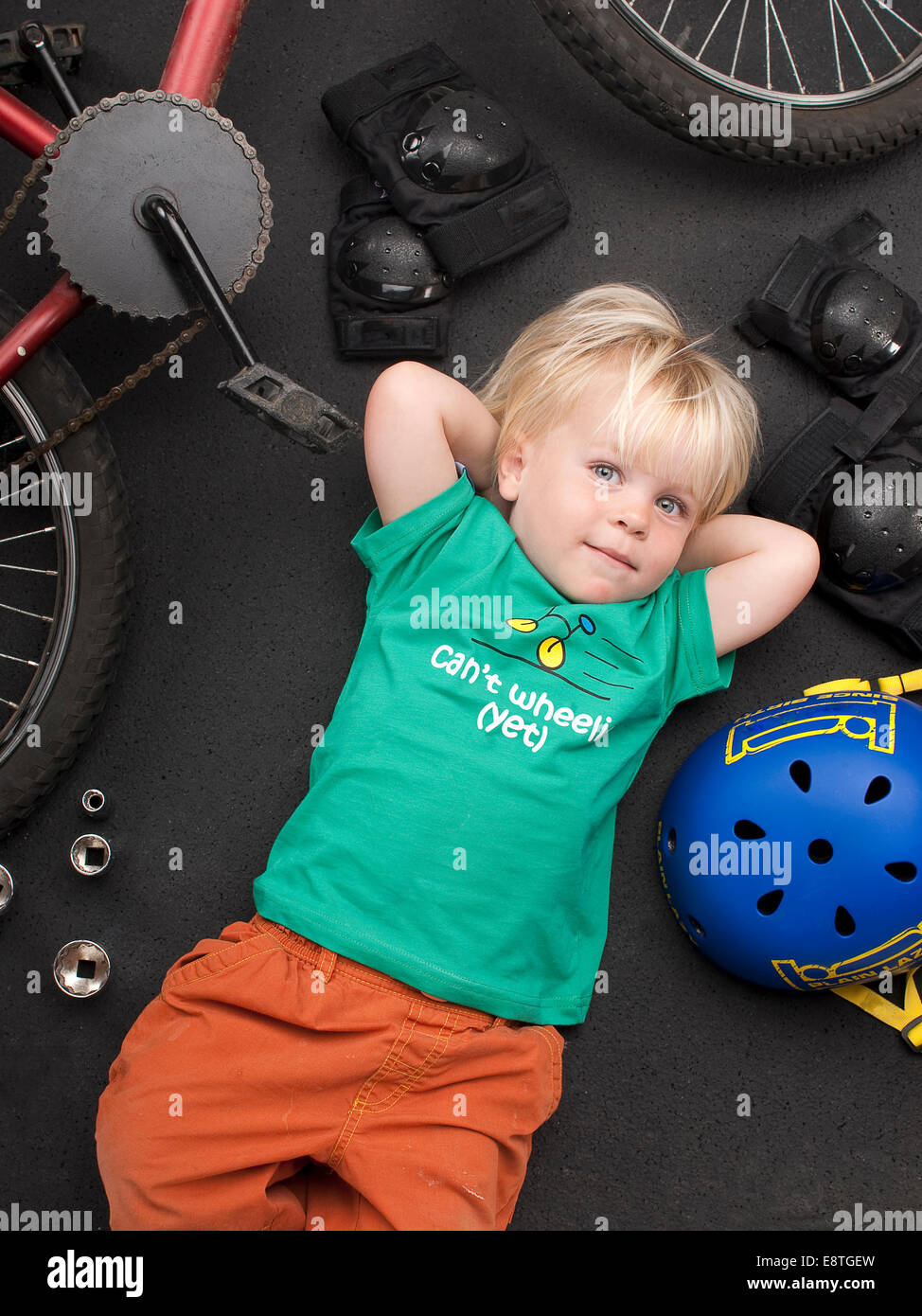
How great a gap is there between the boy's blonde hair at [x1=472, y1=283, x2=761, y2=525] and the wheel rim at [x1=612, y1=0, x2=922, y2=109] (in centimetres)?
44

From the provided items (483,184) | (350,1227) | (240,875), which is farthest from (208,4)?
(350,1227)

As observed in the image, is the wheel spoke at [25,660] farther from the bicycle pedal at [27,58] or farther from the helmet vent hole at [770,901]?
the helmet vent hole at [770,901]

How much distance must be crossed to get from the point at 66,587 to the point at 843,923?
3.29 feet

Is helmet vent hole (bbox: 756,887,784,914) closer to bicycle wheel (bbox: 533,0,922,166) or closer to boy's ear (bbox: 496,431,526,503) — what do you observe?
boy's ear (bbox: 496,431,526,503)

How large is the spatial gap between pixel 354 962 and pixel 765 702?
653mm

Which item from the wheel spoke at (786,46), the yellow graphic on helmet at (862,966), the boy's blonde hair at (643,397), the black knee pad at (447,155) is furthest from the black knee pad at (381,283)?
the yellow graphic on helmet at (862,966)

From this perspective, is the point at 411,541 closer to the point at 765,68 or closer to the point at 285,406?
the point at 285,406

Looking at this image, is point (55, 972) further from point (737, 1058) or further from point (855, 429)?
point (855, 429)

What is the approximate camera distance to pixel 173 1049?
1.11 meters

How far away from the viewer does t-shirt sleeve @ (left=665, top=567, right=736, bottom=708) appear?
1181 mm

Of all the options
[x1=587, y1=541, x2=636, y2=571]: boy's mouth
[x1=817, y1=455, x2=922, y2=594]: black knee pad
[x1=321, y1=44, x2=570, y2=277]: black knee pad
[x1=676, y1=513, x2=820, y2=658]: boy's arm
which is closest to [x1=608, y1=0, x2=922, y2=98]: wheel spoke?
[x1=321, y1=44, x2=570, y2=277]: black knee pad

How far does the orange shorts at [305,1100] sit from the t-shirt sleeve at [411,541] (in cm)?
42
